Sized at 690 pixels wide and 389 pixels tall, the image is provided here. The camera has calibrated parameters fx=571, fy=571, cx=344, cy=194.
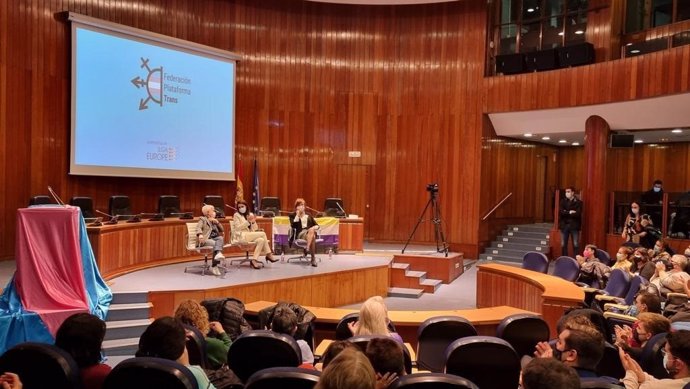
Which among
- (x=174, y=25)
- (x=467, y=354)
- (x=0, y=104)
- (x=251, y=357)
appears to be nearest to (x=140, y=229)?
(x=0, y=104)

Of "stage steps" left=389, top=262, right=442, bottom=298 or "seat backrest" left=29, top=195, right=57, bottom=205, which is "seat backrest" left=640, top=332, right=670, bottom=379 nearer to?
"stage steps" left=389, top=262, right=442, bottom=298

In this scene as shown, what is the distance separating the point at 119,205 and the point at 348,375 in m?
8.19

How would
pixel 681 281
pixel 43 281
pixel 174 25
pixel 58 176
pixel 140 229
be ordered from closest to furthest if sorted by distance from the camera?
pixel 43 281 → pixel 681 281 → pixel 140 229 → pixel 58 176 → pixel 174 25

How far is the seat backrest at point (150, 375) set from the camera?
219 centimetres

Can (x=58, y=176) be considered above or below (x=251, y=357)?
above

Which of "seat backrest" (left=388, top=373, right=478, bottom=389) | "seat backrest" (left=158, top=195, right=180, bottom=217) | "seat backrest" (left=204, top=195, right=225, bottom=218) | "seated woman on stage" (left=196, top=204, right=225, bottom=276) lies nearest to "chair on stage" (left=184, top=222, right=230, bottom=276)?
"seated woman on stage" (left=196, top=204, right=225, bottom=276)

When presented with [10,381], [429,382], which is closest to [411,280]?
[429,382]

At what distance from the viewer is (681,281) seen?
5336mm

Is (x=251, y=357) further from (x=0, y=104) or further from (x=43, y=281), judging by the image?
(x=0, y=104)

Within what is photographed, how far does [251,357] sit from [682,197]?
9244mm

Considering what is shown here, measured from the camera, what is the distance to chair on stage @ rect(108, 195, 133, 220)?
878 cm

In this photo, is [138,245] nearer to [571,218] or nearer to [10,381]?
[10,381]

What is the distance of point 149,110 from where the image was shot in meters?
9.68

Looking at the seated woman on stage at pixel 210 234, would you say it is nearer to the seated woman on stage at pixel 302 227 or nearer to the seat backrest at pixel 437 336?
the seated woman on stage at pixel 302 227
